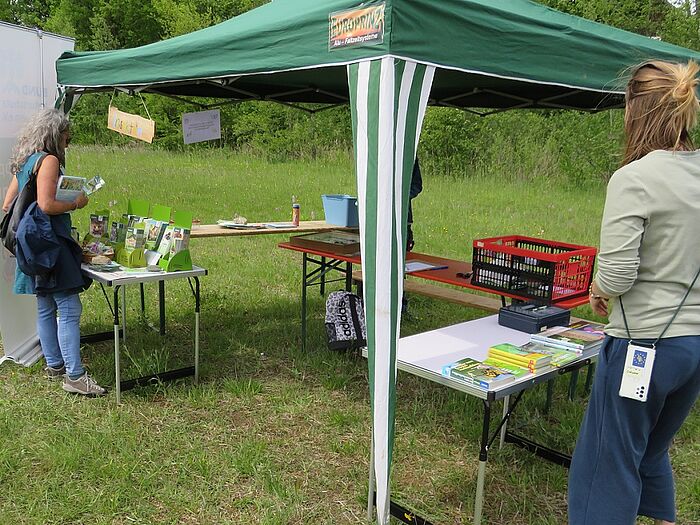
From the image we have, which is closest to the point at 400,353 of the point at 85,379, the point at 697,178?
the point at 697,178

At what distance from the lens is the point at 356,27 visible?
82.4 inches

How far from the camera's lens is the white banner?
145 inches

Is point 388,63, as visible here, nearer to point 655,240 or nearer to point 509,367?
point 655,240

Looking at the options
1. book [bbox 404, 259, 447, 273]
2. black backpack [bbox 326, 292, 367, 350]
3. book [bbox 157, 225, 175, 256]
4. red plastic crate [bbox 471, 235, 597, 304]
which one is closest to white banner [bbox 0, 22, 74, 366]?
book [bbox 157, 225, 175, 256]

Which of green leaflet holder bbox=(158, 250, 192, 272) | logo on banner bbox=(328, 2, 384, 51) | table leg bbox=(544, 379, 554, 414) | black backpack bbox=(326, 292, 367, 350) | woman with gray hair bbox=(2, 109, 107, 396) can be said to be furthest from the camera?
black backpack bbox=(326, 292, 367, 350)

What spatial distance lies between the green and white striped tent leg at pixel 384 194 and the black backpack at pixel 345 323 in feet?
5.93

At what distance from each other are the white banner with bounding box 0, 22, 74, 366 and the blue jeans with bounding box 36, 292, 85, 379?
48cm

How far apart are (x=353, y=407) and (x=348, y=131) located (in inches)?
458

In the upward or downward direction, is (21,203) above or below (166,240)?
above

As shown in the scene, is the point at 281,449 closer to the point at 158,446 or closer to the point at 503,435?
the point at 158,446

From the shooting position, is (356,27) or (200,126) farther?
(200,126)

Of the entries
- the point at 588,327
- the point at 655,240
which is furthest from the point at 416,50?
the point at 588,327

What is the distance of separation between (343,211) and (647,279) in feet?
10.8

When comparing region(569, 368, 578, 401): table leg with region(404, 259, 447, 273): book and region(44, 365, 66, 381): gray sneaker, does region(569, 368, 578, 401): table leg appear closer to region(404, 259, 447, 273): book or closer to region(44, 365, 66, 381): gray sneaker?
region(404, 259, 447, 273): book
